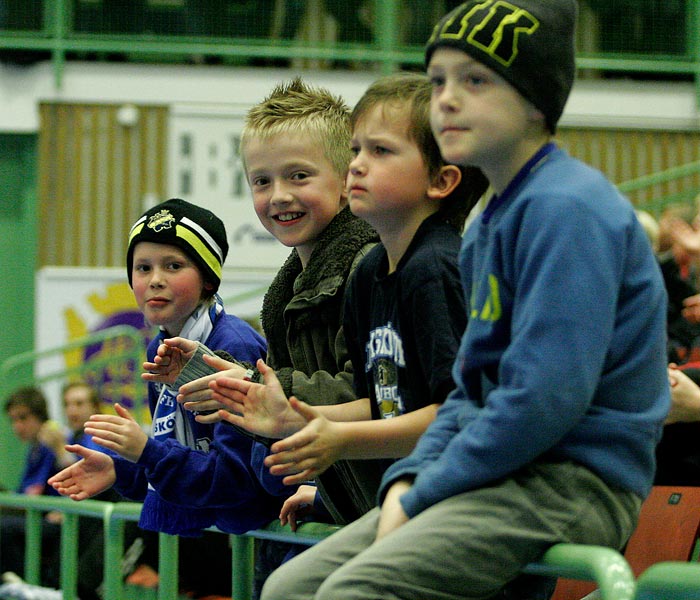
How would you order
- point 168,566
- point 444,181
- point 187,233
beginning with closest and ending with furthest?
point 444,181 < point 187,233 < point 168,566

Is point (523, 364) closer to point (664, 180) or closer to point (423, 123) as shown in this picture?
point (423, 123)

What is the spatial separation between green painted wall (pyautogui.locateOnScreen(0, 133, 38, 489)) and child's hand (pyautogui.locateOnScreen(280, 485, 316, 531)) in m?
8.51

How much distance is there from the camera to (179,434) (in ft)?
9.84

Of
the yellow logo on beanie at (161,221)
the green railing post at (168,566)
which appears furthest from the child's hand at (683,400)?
the green railing post at (168,566)

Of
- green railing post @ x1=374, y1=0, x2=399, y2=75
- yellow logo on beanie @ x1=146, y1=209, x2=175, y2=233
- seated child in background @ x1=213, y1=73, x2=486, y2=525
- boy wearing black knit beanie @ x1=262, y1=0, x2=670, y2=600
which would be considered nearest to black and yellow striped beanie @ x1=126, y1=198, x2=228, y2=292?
yellow logo on beanie @ x1=146, y1=209, x2=175, y2=233

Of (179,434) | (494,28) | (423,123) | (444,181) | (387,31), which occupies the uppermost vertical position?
(387,31)

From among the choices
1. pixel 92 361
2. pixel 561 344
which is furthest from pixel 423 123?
pixel 92 361

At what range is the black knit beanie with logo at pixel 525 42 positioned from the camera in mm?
1839

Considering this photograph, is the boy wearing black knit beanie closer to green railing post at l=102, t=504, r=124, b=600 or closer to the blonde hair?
the blonde hair

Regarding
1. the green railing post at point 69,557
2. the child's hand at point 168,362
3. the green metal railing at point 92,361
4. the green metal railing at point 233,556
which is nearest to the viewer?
the green metal railing at point 233,556

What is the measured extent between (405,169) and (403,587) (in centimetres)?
82

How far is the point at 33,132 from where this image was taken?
10.9 meters

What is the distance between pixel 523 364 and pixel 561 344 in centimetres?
6

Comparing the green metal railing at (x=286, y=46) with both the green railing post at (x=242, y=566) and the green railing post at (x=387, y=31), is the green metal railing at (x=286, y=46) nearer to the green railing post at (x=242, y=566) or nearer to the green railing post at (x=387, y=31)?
the green railing post at (x=387, y=31)
